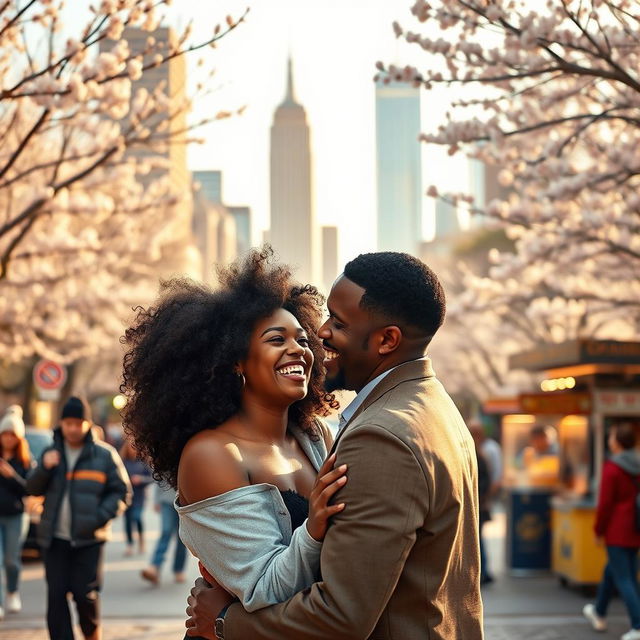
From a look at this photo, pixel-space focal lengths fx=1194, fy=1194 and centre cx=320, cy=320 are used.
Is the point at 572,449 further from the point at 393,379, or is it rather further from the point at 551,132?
the point at 393,379

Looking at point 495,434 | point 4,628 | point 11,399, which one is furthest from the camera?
point 11,399

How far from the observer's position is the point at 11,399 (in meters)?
51.2

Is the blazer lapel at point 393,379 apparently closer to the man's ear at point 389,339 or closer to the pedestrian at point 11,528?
the man's ear at point 389,339

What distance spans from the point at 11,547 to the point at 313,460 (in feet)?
27.0

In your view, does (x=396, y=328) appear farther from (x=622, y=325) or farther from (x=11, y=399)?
(x=11, y=399)

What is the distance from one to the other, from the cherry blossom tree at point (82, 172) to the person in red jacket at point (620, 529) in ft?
15.3

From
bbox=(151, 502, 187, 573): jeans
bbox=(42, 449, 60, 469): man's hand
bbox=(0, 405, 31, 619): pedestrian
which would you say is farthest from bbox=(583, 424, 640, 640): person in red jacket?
bbox=(0, 405, 31, 619): pedestrian

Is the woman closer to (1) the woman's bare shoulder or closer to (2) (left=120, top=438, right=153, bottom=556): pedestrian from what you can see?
(1) the woman's bare shoulder

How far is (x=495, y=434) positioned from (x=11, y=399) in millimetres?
20599

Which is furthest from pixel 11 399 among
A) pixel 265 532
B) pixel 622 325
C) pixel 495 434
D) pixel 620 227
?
pixel 265 532

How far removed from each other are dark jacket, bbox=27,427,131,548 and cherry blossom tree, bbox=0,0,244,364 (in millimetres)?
2568

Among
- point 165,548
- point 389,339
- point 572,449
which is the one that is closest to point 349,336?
point 389,339

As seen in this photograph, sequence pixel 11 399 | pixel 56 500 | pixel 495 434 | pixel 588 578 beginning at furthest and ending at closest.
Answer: pixel 11 399 → pixel 495 434 → pixel 588 578 → pixel 56 500

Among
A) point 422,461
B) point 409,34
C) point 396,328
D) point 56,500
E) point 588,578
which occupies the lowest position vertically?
point 588,578
